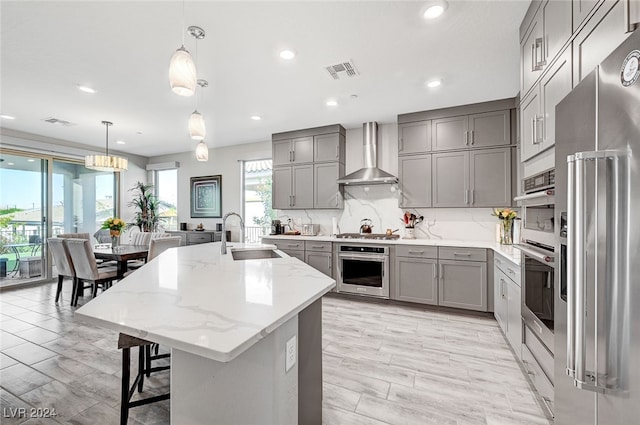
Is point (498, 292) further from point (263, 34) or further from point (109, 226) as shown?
point (109, 226)

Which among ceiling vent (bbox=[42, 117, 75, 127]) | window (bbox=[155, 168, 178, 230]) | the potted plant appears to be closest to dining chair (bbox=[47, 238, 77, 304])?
ceiling vent (bbox=[42, 117, 75, 127])

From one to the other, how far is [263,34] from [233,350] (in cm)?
233

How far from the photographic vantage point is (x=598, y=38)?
1.19 metres

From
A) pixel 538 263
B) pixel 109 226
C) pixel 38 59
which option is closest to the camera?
pixel 538 263

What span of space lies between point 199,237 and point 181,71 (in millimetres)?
4752

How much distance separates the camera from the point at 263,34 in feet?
7.37

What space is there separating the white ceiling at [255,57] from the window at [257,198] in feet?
5.46

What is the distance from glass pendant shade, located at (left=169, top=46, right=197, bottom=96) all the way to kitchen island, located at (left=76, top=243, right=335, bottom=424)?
3.62ft

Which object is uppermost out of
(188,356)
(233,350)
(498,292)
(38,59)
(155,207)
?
(38,59)

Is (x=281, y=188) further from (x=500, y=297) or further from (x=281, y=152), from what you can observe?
(x=500, y=297)

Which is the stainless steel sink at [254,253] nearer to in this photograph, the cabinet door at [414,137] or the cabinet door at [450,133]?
the cabinet door at [414,137]

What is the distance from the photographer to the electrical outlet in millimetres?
1146

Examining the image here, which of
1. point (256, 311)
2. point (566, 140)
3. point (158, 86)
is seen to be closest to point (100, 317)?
point (256, 311)

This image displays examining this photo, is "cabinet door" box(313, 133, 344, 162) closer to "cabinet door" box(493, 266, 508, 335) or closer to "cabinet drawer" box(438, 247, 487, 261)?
"cabinet drawer" box(438, 247, 487, 261)
